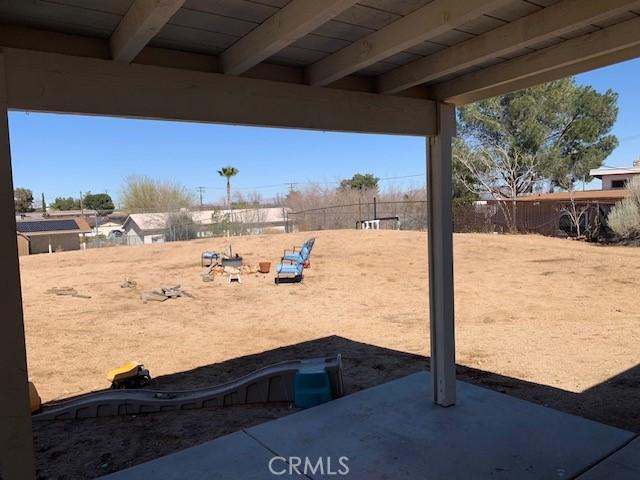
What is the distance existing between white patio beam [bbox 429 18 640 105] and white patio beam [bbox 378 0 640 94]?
25 centimetres

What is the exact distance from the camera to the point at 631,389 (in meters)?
4.34

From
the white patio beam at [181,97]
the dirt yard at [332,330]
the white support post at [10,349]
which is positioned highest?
the white patio beam at [181,97]

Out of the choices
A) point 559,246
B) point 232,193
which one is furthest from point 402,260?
point 232,193

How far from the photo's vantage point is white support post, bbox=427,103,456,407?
3404 mm

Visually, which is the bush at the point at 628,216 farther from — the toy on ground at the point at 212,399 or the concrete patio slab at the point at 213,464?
the concrete patio slab at the point at 213,464

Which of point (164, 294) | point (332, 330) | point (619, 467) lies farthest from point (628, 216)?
point (619, 467)

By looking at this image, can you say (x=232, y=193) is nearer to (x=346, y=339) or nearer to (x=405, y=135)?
(x=346, y=339)

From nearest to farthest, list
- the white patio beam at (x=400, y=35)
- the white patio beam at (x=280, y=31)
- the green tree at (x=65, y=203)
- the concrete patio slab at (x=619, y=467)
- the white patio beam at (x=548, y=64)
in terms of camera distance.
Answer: the white patio beam at (x=280, y=31), the white patio beam at (x=400, y=35), the white patio beam at (x=548, y=64), the concrete patio slab at (x=619, y=467), the green tree at (x=65, y=203)

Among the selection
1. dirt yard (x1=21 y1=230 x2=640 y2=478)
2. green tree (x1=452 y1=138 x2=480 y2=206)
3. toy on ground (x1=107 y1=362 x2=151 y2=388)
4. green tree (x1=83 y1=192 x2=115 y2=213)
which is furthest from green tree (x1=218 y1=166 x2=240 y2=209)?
toy on ground (x1=107 y1=362 x2=151 y2=388)

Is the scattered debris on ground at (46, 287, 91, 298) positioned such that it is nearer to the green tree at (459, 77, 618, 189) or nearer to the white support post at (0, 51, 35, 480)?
the white support post at (0, 51, 35, 480)

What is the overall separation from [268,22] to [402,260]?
12.9 meters

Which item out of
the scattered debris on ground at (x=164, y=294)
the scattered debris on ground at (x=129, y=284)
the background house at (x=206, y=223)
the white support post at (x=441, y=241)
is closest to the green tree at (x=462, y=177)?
the background house at (x=206, y=223)

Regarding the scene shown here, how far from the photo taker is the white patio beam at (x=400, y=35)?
1.91 metres
